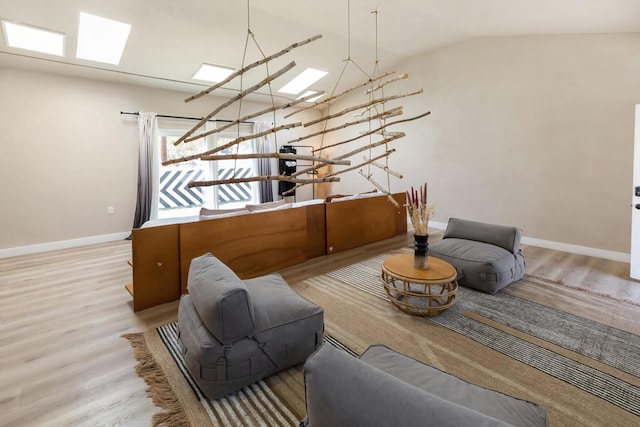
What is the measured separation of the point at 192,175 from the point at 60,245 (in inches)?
104

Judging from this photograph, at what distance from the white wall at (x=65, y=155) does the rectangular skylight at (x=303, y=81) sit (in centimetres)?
250

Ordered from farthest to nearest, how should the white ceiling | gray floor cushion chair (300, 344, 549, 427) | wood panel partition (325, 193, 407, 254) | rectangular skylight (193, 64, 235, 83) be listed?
rectangular skylight (193, 64, 235, 83), wood panel partition (325, 193, 407, 254), the white ceiling, gray floor cushion chair (300, 344, 549, 427)

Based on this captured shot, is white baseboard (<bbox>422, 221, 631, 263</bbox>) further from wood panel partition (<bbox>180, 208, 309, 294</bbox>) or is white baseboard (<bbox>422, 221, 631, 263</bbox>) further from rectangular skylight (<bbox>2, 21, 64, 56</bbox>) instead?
rectangular skylight (<bbox>2, 21, 64, 56</bbox>)

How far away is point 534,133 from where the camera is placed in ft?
14.6

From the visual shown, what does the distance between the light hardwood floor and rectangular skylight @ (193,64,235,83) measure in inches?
128

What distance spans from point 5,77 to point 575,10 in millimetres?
7440

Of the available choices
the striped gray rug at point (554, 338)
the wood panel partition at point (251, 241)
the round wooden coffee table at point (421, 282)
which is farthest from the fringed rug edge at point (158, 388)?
the striped gray rug at point (554, 338)

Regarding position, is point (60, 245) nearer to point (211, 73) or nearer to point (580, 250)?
point (211, 73)

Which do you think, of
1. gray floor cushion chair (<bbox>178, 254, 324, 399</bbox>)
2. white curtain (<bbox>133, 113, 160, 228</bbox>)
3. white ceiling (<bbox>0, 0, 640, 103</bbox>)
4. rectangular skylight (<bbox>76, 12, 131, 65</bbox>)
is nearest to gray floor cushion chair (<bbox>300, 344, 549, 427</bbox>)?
gray floor cushion chair (<bbox>178, 254, 324, 399</bbox>)

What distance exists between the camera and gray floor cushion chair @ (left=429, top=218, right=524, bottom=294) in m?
2.93

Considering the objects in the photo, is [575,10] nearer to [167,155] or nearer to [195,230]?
[195,230]

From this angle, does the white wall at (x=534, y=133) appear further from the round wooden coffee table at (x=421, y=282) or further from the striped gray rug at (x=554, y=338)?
the round wooden coffee table at (x=421, y=282)

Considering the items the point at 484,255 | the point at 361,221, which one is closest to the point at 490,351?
the point at 484,255

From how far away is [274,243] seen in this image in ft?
12.1
